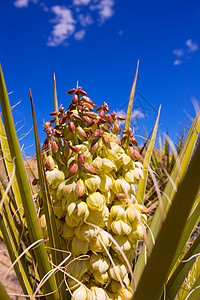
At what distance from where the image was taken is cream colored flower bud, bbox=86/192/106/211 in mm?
667

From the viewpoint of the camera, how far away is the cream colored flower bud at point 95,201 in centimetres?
67

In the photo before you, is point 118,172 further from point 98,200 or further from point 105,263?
point 105,263

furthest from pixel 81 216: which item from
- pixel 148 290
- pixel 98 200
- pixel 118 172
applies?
pixel 148 290

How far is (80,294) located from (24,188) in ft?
1.07

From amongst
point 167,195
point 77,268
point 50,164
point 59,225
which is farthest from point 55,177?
point 167,195

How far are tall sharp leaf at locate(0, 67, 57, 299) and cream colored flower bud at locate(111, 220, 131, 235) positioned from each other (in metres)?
0.19

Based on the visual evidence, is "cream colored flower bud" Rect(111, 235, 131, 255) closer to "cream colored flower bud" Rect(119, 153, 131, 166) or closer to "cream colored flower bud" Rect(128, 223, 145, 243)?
"cream colored flower bud" Rect(128, 223, 145, 243)

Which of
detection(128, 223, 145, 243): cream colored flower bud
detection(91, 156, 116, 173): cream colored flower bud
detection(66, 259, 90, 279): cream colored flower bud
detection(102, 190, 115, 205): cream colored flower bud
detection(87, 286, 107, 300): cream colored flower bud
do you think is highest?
detection(91, 156, 116, 173): cream colored flower bud

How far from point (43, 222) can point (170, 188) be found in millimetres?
436

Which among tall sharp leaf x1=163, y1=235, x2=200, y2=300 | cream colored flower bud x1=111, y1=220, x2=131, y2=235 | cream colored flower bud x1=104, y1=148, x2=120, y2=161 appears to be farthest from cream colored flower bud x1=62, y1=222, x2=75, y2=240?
tall sharp leaf x1=163, y1=235, x2=200, y2=300

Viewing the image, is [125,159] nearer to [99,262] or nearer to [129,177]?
[129,177]

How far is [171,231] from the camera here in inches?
13.5

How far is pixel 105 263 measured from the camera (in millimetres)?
706

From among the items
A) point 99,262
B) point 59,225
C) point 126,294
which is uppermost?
point 59,225
